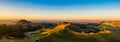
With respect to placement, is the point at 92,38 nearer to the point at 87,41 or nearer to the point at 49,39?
the point at 87,41

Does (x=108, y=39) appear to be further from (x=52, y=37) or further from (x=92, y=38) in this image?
(x=52, y=37)

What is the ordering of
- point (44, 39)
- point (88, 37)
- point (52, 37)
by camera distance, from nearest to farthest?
point (44, 39) → point (52, 37) → point (88, 37)

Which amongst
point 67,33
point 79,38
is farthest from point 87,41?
point 67,33

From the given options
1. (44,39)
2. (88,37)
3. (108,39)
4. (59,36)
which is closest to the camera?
(44,39)

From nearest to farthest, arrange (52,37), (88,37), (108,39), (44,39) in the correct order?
1. (44,39)
2. (52,37)
3. (88,37)
4. (108,39)

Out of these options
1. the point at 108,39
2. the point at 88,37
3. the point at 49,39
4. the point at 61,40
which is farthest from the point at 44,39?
the point at 108,39

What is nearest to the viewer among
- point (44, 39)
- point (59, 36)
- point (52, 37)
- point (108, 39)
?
point (44, 39)

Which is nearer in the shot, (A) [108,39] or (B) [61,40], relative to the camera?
(B) [61,40]

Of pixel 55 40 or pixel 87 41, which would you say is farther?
pixel 87 41
